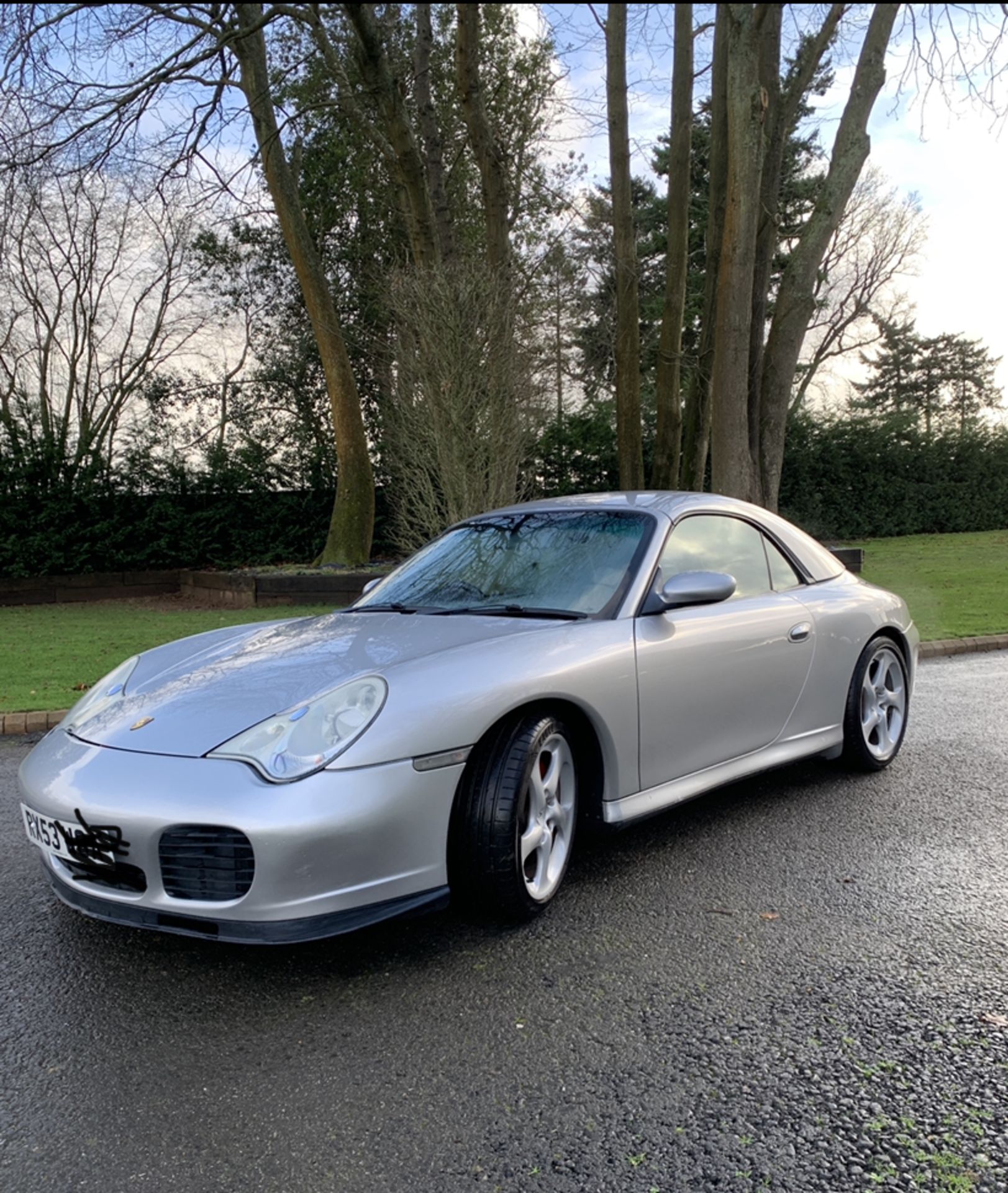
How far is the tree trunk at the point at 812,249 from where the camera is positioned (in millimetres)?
12297

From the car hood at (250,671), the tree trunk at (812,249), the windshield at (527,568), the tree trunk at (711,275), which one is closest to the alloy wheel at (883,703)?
the windshield at (527,568)

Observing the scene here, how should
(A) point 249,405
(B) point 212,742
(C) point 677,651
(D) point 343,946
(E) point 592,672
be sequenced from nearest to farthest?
(B) point 212,742 → (D) point 343,946 → (E) point 592,672 → (C) point 677,651 → (A) point 249,405

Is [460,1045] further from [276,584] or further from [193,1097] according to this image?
[276,584]

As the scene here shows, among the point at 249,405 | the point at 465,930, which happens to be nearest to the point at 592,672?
the point at 465,930

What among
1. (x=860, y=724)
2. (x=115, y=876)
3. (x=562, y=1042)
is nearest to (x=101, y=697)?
(x=115, y=876)

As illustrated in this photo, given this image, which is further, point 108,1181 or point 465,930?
point 465,930

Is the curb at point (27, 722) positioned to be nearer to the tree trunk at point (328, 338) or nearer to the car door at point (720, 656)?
the car door at point (720, 656)

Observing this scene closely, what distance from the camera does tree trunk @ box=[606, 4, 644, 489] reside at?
14.8 metres

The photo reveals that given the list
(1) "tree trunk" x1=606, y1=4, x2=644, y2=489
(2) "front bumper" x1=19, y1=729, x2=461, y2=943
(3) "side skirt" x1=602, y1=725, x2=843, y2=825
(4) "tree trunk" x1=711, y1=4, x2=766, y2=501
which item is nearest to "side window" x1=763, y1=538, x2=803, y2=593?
(3) "side skirt" x1=602, y1=725, x2=843, y2=825

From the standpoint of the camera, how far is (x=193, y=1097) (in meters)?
2.16

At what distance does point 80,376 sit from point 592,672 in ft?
68.2

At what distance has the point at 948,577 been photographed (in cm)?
1528

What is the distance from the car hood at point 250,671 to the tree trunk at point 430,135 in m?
11.4

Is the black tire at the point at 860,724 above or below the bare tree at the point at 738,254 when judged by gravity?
below
